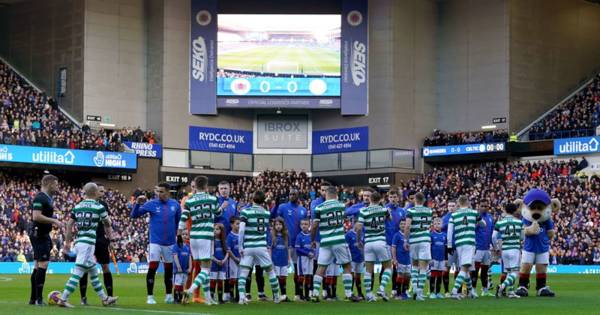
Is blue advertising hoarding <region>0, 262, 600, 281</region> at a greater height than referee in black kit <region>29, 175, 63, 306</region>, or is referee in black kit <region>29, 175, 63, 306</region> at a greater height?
referee in black kit <region>29, 175, 63, 306</region>

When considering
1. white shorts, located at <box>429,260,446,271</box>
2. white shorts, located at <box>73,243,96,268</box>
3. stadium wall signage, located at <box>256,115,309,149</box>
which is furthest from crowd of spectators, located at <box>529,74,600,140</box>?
white shorts, located at <box>73,243,96,268</box>

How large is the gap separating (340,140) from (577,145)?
1521 centimetres

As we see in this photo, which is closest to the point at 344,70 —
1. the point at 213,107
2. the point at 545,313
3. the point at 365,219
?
the point at 213,107

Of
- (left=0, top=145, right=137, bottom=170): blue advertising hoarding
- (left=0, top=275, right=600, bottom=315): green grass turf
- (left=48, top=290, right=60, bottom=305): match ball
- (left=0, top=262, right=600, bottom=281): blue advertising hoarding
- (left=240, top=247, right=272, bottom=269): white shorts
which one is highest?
(left=0, top=145, right=137, bottom=170): blue advertising hoarding

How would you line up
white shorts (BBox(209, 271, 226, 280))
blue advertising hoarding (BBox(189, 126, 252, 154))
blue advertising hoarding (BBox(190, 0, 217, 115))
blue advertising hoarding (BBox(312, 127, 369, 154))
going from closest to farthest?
1. white shorts (BBox(209, 271, 226, 280))
2. blue advertising hoarding (BBox(190, 0, 217, 115))
3. blue advertising hoarding (BBox(189, 126, 252, 154))
4. blue advertising hoarding (BBox(312, 127, 369, 154))

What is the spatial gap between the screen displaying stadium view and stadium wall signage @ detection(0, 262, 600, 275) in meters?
18.5

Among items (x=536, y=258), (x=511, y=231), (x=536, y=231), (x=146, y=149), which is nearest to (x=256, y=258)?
(x=511, y=231)

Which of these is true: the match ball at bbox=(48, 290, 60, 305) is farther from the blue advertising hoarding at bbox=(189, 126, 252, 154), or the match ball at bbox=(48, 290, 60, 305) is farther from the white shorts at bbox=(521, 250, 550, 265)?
the blue advertising hoarding at bbox=(189, 126, 252, 154)

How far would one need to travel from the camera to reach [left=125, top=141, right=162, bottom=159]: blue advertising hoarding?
213ft

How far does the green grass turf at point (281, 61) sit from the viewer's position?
67.2 meters

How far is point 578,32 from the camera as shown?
70500 millimetres

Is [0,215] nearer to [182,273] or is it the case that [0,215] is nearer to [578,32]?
[182,273]

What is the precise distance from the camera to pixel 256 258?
22.6 meters

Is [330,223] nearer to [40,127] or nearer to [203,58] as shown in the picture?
[40,127]
